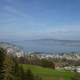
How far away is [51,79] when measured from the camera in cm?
3778

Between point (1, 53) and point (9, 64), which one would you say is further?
point (1, 53)

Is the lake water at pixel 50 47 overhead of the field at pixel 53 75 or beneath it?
overhead

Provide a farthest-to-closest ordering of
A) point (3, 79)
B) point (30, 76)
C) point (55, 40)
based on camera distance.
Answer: point (55, 40) < point (30, 76) < point (3, 79)

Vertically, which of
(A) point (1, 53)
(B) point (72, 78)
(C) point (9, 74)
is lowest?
(B) point (72, 78)

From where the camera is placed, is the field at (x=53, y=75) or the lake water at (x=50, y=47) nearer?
the field at (x=53, y=75)

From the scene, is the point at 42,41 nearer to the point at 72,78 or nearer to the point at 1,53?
the point at 72,78

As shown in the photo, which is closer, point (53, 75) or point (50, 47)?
point (53, 75)

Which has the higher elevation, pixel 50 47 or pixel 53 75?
pixel 50 47

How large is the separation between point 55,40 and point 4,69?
154981mm

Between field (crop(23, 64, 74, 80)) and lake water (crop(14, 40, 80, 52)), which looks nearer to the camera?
field (crop(23, 64, 74, 80))

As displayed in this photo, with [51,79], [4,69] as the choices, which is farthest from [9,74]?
[51,79]

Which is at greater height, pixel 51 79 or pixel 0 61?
pixel 0 61

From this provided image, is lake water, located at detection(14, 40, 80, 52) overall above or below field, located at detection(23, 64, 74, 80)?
above

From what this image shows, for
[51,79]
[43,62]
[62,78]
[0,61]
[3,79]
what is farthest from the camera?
[43,62]
